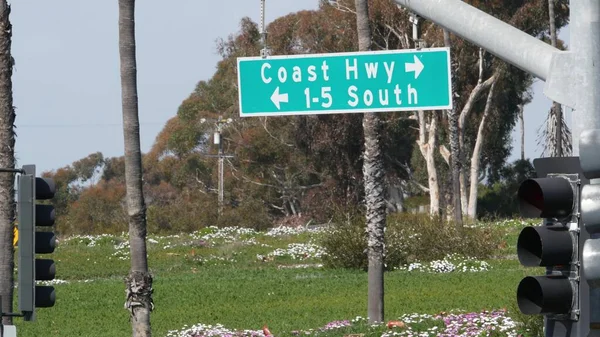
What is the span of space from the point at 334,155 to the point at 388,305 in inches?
1415

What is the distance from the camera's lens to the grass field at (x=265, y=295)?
17312 millimetres

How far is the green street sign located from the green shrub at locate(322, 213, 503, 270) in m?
17.8

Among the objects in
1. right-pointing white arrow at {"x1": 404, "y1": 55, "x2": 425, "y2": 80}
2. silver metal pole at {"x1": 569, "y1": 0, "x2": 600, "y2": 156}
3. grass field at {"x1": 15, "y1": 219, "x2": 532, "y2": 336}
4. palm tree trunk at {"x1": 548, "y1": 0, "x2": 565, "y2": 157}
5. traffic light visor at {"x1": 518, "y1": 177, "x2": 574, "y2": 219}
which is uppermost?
palm tree trunk at {"x1": 548, "y1": 0, "x2": 565, "y2": 157}

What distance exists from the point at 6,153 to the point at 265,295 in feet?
25.7

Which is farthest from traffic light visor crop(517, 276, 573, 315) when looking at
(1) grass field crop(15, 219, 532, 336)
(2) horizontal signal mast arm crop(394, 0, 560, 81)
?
(1) grass field crop(15, 219, 532, 336)

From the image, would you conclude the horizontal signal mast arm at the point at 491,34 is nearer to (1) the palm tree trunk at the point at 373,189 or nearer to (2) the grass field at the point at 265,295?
(2) the grass field at the point at 265,295

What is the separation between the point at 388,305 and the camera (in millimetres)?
18859

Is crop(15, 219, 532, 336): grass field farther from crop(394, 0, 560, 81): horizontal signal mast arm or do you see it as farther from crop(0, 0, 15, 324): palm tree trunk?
crop(394, 0, 560, 81): horizontal signal mast arm

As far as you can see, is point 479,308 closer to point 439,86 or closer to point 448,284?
point 448,284

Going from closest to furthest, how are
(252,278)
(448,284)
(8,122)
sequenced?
(8,122), (448,284), (252,278)

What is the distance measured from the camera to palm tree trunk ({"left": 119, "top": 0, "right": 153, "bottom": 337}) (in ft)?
42.7

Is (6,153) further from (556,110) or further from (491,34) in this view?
(556,110)

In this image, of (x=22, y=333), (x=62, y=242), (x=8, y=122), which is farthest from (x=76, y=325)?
(x=62, y=242)

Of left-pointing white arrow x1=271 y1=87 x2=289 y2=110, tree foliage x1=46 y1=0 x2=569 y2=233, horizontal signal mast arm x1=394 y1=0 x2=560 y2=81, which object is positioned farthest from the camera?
tree foliage x1=46 y1=0 x2=569 y2=233
